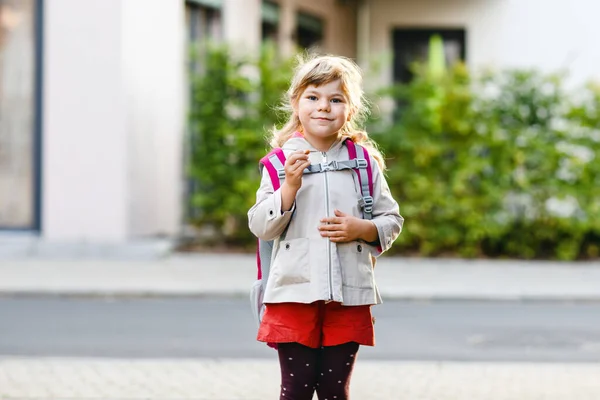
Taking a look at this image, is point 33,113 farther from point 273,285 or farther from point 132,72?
point 273,285

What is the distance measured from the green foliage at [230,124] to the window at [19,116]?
2019mm

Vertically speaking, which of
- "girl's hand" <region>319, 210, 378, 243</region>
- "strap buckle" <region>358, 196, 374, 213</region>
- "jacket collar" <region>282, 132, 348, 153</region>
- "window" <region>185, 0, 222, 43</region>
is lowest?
"girl's hand" <region>319, 210, 378, 243</region>

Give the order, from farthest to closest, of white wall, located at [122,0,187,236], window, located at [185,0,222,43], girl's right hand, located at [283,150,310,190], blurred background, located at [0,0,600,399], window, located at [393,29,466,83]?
window, located at [393,29,466,83], window, located at [185,0,222,43], white wall, located at [122,0,187,236], blurred background, located at [0,0,600,399], girl's right hand, located at [283,150,310,190]

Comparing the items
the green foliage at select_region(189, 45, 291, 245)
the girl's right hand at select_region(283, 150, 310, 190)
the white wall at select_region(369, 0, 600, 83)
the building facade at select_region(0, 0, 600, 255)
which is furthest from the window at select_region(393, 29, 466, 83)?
the girl's right hand at select_region(283, 150, 310, 190)

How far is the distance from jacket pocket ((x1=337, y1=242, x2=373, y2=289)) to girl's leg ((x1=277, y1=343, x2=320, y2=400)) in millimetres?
291

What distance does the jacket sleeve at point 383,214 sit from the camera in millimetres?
4121

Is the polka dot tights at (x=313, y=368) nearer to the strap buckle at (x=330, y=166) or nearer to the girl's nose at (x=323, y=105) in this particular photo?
the strap buckle at (x=330, y=166)

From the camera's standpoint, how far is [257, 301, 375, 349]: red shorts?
4.07 m

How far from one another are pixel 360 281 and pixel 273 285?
306mm

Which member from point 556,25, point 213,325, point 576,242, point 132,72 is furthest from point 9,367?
point 556,25

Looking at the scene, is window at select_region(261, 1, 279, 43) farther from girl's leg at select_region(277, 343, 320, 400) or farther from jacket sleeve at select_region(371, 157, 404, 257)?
girl's leg at select_region(277, 343, 320, 400)

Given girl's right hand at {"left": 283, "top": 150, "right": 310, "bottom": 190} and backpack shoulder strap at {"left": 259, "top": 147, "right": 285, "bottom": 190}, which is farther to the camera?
backpack shoulder strap at {"left": 259, "top": 147, "right": 285, "bottom": 190}

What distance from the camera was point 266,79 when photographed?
14.6 meters

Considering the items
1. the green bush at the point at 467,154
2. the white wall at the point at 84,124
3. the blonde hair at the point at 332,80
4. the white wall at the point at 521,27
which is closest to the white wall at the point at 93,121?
the white wall at the point at 84,124
